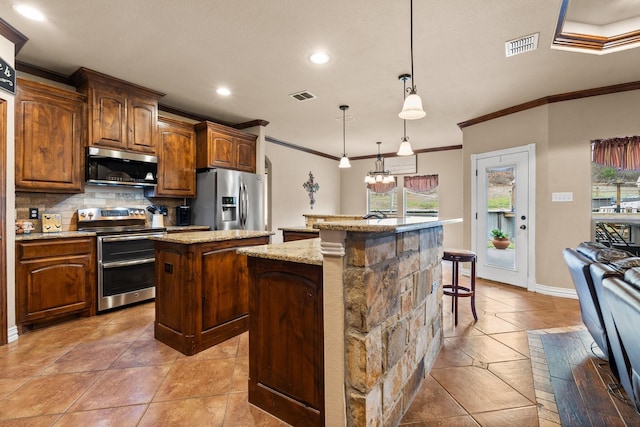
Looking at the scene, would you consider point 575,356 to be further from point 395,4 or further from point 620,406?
point 395,4

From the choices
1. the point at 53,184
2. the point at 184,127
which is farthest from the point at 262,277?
the point at 184,127

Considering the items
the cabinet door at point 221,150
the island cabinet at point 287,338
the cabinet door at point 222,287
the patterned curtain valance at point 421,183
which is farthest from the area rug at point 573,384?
the patterned curtain valance at point 421,183

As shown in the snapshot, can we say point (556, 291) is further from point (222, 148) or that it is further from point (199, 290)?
point (222, 148)

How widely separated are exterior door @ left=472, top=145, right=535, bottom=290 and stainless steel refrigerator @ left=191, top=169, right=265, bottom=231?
3571 millimetres

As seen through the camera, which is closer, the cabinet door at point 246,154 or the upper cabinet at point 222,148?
the upper cabinet at point 222,148

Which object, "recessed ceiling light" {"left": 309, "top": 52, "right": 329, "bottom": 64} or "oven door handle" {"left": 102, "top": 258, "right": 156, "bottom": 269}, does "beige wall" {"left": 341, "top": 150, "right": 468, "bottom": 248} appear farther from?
"oven door handle" {"left": 102, "top": 258, "right": 156, "bottom": 269}

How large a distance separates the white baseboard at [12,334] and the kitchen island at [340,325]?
2.36m

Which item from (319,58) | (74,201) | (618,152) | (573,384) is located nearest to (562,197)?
(618,152)

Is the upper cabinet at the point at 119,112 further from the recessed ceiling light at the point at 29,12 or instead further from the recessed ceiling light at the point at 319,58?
the recessed ceiling light at the point at 319,58

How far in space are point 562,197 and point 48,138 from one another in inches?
232

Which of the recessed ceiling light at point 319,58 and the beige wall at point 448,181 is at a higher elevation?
the recessed ceiling light at point 319,58

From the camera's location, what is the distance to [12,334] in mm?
2607

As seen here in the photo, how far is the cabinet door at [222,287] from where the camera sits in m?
2.41

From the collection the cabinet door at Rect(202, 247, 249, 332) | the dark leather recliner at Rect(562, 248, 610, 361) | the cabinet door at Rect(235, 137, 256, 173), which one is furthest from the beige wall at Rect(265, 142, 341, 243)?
the dark leather recliner at Rect(562, 248, 610, 361)
